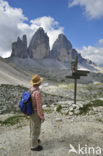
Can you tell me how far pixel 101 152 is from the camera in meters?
5.13

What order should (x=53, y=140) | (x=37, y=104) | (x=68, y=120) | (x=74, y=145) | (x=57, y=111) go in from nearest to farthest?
(x=37, y=104) < (x=74, y=145) < (x=53, y=140) < (x=68, y=120) < (x=57, y=111)

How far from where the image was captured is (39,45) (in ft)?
579

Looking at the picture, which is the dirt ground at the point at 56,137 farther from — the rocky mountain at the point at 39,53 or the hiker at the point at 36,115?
the rocky mountain at the point at 39,53

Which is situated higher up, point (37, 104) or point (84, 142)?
point (37, 104)

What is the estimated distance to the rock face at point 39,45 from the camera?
570 ft

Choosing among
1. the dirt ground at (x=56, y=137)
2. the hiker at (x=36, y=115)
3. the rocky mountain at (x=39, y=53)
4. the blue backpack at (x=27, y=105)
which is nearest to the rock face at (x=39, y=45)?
the rocky mountain at (x=39, y=53)

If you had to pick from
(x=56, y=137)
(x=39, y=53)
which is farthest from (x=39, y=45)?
(x=56, y=137)

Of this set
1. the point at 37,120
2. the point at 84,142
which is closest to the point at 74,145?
the point at 84,142

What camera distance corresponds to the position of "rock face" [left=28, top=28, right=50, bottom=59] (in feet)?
570

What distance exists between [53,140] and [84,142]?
4.65ft

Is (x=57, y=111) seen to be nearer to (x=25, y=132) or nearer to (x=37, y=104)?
(x=25, y=132)

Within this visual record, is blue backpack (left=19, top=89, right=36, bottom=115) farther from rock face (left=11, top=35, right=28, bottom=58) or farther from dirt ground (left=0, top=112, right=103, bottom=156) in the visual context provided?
rock face (left=11, top=35, right=28, bottom=58)

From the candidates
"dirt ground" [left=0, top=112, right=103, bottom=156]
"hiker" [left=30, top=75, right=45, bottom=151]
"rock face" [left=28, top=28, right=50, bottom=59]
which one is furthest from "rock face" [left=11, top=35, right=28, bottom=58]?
"hiker" [left=30, top=75, right=45, bottom=151]

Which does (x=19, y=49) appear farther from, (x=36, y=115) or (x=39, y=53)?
(x=36, y=115)
